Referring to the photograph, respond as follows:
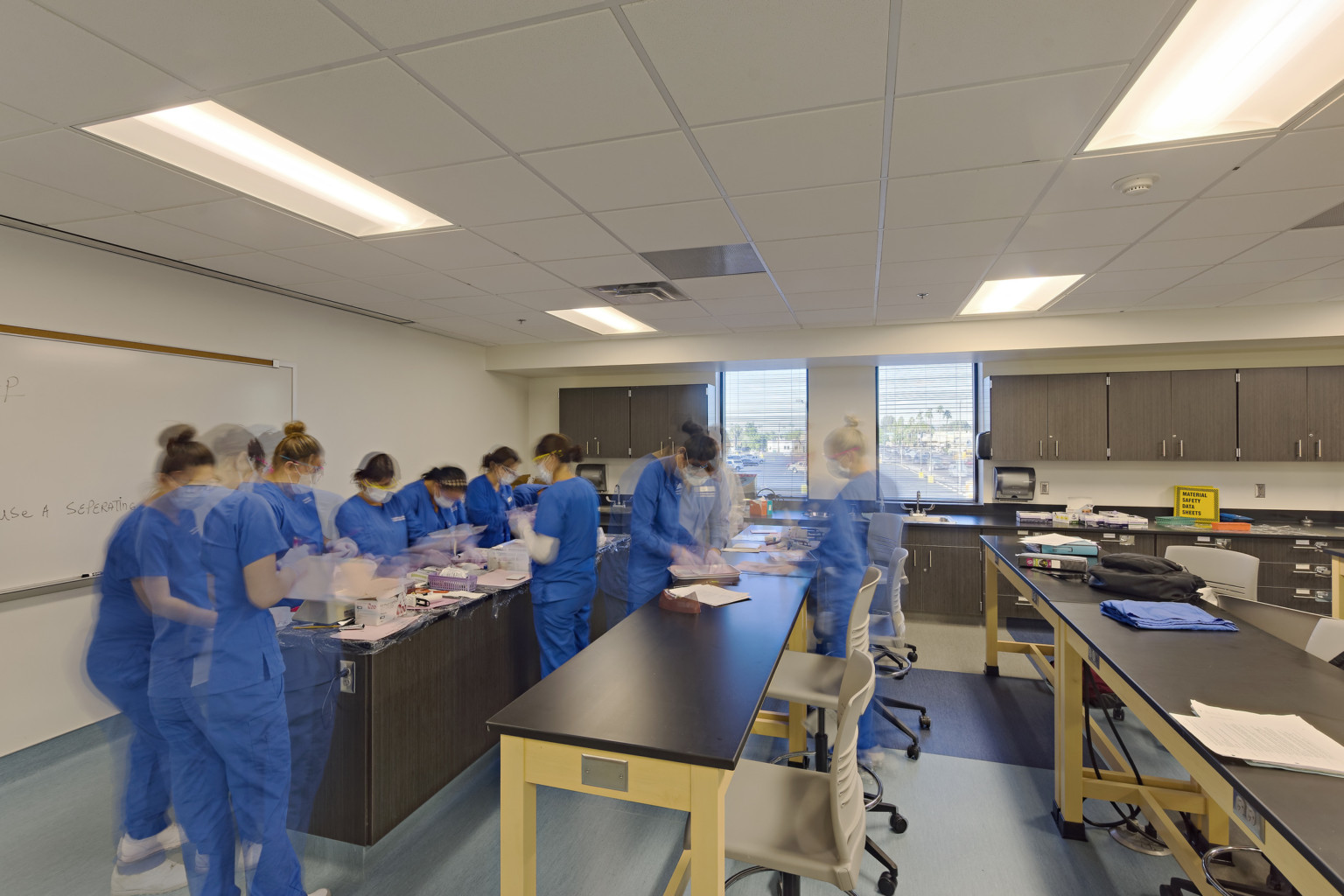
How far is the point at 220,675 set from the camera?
173 cm

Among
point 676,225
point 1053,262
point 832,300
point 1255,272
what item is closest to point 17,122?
point 676,225

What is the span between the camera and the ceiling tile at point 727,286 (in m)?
3.70

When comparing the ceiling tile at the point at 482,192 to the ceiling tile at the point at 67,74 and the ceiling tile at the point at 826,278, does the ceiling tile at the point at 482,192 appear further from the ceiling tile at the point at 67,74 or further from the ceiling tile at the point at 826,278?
the ceiling tile at the point at 826,278

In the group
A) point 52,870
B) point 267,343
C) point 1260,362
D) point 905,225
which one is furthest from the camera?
point 1260,362

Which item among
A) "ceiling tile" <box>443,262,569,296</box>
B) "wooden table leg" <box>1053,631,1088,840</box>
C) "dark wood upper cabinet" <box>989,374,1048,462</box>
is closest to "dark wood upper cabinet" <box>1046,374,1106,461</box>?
"dark wood upper cabinet" <box>989,374,1048,462</box>

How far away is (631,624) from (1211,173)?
2832 millimetres

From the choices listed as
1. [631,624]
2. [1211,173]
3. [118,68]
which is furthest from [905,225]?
[118,68]

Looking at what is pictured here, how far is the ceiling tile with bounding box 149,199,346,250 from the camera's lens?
8.41 feet

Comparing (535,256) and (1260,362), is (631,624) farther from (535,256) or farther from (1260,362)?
(1260,362)

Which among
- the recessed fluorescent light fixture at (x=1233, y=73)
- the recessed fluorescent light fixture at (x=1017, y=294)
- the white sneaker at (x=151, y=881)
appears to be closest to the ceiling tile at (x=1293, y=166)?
the recessed fluorescent light fixture at (x=1233, y=73)

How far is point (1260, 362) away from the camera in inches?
197

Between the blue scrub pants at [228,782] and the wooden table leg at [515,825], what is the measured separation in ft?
2.87

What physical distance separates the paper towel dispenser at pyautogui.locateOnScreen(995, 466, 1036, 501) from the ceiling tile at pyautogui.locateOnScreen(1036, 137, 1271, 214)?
3.60 metres

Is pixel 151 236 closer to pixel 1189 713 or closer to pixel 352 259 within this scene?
pixel 352 259
